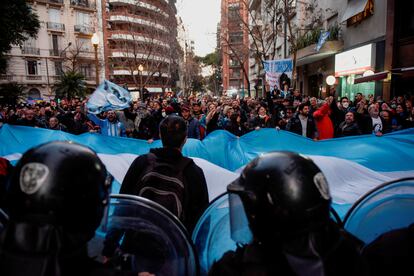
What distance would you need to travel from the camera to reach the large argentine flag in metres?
4.38

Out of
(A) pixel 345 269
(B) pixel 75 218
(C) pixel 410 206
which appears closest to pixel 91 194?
(B) pixel 75 218

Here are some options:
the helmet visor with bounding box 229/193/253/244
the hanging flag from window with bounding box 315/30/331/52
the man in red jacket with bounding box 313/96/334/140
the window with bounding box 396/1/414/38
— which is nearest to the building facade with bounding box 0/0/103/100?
the hanging flag from window with bounding box 315/30/331/52

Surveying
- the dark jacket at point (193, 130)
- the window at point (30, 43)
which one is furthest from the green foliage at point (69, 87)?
the dark jacket at point (193, 130)

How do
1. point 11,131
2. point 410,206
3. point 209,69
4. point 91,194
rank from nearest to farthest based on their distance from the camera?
1. point 91,194
2. point 410,206
3. point 11,131
4. point 209,69

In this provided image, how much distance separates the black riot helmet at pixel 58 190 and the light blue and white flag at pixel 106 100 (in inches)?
308

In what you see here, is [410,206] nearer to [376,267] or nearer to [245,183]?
[376,267]

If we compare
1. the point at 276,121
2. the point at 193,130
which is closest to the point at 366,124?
the point at 276,121

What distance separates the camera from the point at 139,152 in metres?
5.65

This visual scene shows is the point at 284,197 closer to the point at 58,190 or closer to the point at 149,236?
the point at 58,190

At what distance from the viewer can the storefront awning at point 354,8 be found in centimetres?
1422

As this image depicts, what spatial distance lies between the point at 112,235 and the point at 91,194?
2.56ft

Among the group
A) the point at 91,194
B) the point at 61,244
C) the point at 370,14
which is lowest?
the point at 61,244

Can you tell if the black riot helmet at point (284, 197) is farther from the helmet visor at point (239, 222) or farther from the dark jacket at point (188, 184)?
the dark jacket at point (188, 184)

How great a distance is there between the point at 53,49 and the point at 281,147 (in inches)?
1846
